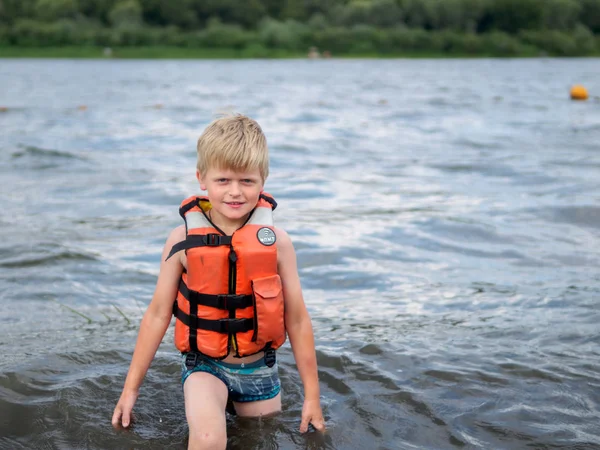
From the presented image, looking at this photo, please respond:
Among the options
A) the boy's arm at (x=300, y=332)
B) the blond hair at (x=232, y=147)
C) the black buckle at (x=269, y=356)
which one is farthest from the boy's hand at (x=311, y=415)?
the blond hair at (x=232, y=147)

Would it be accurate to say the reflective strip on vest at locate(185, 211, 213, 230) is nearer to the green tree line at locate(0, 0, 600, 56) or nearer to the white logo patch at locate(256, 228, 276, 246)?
the white logo patch at locate(256, 228, 276, 246)

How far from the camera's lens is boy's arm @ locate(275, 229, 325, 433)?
3.55m

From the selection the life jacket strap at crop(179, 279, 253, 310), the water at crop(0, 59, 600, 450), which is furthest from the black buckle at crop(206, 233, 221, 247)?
the water at crop(0, 59, 600, 450)

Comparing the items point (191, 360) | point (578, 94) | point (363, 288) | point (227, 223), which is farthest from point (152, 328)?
point (578, 94)

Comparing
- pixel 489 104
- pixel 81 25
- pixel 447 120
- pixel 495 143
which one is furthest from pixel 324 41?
pixel 495 143

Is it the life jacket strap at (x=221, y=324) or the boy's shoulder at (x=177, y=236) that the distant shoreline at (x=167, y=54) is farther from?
the life jacket strap at (x=221, y=324)

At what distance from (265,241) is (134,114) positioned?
19.0m

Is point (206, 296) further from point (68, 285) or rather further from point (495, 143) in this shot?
point (495, 143)

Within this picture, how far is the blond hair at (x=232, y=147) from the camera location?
11.0 ft

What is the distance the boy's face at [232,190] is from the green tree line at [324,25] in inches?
2875

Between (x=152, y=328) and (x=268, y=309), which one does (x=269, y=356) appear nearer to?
(x=268, y=309)

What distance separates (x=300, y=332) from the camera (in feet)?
11.9

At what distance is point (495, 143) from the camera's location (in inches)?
599

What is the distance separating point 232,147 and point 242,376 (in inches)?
42.2
